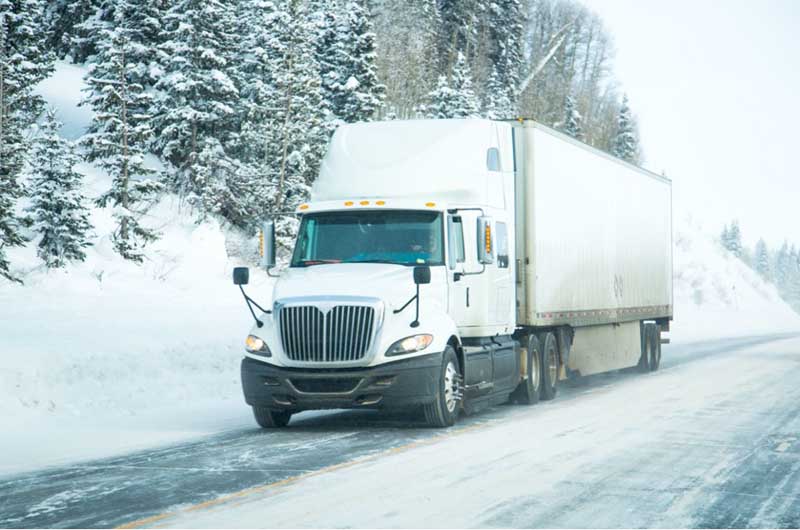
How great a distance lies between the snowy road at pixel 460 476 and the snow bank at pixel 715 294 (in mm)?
36041

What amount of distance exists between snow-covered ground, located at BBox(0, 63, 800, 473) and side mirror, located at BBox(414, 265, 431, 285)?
3.41m

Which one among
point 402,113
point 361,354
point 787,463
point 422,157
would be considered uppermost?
point 402,113

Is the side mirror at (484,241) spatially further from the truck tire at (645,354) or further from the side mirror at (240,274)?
the truck tire at (645,354)

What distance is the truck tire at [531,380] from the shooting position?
1741 centimetres

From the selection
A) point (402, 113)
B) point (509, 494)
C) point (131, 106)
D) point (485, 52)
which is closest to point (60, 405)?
point (509, 494)

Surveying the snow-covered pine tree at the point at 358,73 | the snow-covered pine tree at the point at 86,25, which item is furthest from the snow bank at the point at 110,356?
the snow-covered pine tree at the point at 86,25

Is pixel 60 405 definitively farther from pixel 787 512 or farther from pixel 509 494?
pixel 787 512

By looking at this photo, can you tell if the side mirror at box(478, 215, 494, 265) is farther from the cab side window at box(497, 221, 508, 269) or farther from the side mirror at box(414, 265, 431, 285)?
the cab side window at box(497, 221, 508, 269)

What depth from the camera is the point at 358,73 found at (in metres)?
53.3

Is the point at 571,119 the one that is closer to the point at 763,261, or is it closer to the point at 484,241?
the point at 484,241

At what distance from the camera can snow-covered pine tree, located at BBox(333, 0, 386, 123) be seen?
52.7m

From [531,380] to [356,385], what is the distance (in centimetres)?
519

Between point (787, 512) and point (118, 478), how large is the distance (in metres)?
5.64

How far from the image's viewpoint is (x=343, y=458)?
1107 cm
